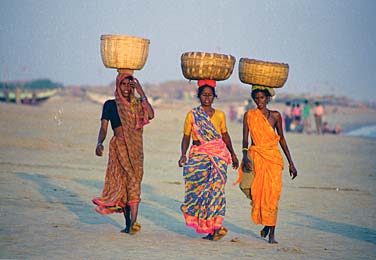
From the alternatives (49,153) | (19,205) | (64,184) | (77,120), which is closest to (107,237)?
(19,205)

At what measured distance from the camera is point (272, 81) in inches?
347

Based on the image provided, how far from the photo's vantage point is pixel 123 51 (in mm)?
8539

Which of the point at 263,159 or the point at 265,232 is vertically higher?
the point at 263,159

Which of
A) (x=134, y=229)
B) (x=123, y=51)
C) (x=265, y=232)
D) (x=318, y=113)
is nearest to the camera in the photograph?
(x=123, y=51)

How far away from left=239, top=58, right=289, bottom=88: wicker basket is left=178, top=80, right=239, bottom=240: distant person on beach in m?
0.42

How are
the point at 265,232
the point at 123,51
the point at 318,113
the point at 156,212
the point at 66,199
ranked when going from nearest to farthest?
the point at 123,51, the point at 265,232, the point at 156,212, the point at 66,199, the point at 318,113

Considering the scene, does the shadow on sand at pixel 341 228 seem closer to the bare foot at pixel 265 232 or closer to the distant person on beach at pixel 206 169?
the bare foot at pixel 265 232

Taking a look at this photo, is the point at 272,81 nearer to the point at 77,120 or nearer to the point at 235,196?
the point at 235,196

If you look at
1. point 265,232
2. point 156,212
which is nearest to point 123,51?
point 265,232

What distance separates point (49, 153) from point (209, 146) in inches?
382

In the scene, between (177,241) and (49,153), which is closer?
(177,241)

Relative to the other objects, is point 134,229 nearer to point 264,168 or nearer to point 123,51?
point 264,168

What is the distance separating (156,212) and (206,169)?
2168 millimetres

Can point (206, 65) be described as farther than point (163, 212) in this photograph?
No
